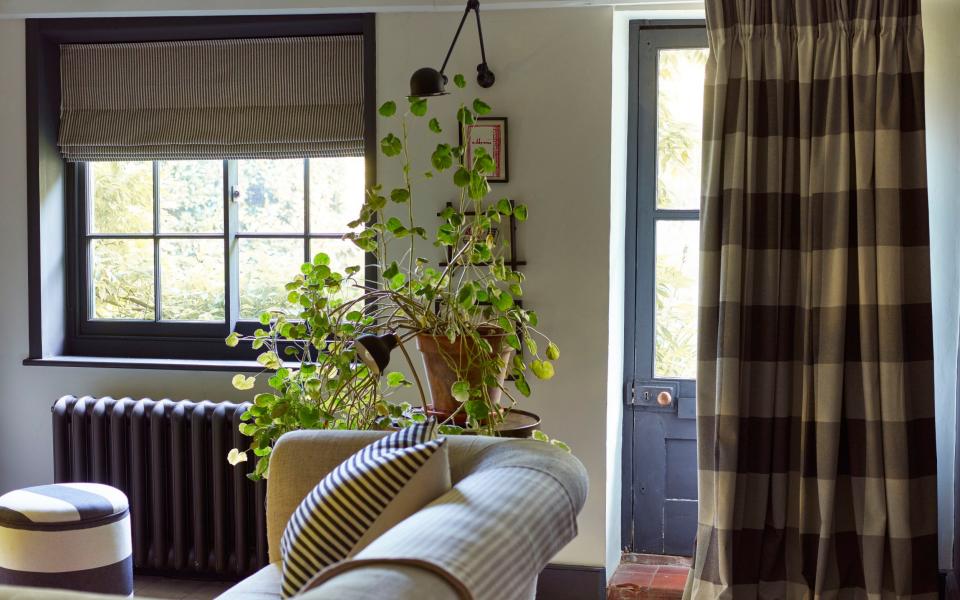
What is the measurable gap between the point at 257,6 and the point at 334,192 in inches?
28.8

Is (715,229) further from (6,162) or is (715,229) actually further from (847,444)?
(6,162)

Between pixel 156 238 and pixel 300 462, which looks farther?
pixel 156 238

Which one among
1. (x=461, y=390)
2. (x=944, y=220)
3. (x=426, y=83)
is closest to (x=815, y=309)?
(x=944, y=220)

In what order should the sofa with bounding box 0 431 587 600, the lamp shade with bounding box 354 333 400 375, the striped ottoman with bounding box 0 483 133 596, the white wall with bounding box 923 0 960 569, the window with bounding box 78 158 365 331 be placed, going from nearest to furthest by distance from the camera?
the sofa with bounding box 0 431 587 600 < the lamp shade with bounding box 354 333 400 375 < the striped ottoman with bounding box 0 483 133 596 < the white wall with bounding box 923 0 960 569 < the window with bounding box 78 158 365 331

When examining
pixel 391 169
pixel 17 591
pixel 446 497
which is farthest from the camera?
pixel 391 169

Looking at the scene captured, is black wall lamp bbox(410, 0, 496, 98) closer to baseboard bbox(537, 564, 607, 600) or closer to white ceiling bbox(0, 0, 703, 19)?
white ceiling bbox(0, 0, 703, 19)

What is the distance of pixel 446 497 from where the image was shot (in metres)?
1.62

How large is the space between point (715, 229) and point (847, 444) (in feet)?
2.67

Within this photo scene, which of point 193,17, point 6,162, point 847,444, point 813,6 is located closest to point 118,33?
point 193,17

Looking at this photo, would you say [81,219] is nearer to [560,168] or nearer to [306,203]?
[306,203]

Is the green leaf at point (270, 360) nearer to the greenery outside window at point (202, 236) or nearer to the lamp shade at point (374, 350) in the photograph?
the lamp shade at point (374, 350)

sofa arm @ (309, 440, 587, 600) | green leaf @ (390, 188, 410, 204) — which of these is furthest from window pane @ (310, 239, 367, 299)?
sofa arm @ (309, 440, 587, 600)

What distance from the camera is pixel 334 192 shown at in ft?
12.1

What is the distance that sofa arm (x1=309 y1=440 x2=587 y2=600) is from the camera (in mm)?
1228
